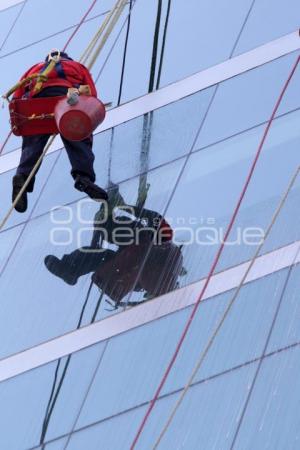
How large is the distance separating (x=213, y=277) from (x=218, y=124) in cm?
123

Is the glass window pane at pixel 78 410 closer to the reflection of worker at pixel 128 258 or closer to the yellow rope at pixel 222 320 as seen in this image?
the yellow rope at pixel 222 320

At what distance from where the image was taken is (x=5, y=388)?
6.96m

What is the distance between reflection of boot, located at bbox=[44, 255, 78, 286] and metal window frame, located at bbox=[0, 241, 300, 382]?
37 centimetres

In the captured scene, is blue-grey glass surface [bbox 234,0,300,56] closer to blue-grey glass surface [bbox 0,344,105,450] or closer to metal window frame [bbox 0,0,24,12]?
metal window frame [bbox 0,0,24,12]

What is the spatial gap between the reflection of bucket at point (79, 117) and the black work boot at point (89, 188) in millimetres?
232

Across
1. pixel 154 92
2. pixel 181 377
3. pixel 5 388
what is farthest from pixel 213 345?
pixel 154 92

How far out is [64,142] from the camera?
751cm

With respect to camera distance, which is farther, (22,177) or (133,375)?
(22,177)

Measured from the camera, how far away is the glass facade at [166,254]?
6473 mm

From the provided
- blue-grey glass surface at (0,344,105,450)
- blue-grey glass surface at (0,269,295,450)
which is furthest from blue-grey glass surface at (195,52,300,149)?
blue-grey glass surface at (0,344,105,450)

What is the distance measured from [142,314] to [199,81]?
189cm

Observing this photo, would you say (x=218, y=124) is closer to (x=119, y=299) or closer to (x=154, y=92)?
(x=154, y=92)

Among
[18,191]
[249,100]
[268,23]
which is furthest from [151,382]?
[268,23]

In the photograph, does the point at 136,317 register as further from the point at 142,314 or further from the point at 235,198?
the point at 235,198
